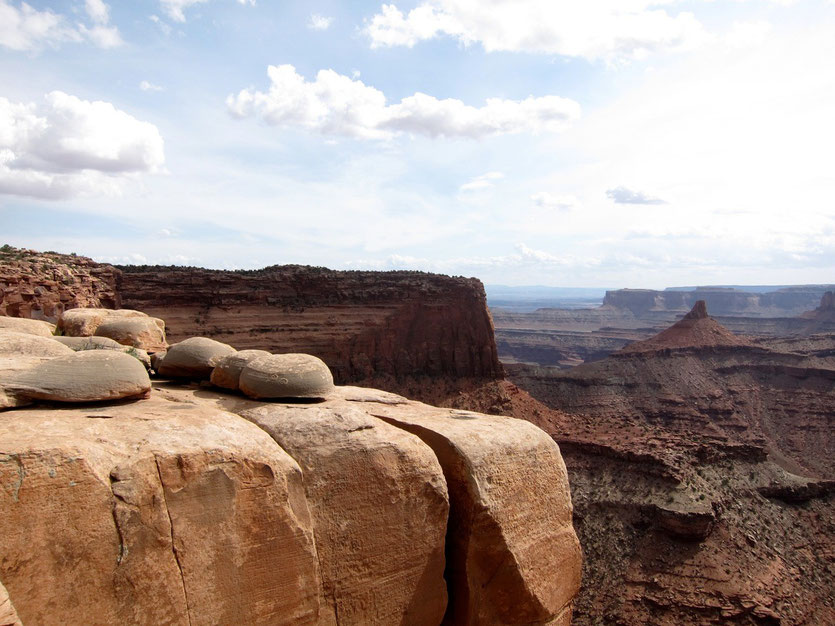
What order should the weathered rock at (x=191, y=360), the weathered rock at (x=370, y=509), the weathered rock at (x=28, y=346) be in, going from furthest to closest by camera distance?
the weathered rock at (x=191, y=360)
the weathered rock at (x=28, y=346)
the weathered rock at (x=370, y=509)

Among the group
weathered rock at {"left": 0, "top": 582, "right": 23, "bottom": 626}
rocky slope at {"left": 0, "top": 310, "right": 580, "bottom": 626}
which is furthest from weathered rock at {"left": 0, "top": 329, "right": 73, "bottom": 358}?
weathered rock at {"left": 0, "top": 582, "right": 23, "bottom": 626}

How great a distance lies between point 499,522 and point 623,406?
5040cm

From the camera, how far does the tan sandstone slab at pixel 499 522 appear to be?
6477 mm

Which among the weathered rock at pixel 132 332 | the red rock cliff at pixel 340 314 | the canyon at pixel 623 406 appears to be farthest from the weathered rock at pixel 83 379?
the red rock cliff at pixel 340 314

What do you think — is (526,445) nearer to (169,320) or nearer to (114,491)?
(114,491)

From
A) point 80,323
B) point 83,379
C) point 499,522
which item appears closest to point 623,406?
point 80,323

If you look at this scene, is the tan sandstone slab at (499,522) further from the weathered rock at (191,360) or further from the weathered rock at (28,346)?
the weathered rock at (28,346)

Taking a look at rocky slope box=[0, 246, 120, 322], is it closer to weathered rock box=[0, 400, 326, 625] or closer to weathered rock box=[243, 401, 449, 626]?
weathered rock box=[0, 400, 326, 625]

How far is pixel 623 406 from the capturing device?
174 feet

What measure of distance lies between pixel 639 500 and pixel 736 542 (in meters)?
4.52

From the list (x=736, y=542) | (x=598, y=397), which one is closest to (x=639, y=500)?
(x=736, y=542)

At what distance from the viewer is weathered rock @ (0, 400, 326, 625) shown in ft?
13.6

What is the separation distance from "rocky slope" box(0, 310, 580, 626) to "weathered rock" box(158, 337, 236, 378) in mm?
27

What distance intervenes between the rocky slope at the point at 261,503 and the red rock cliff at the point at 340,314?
34.0m
